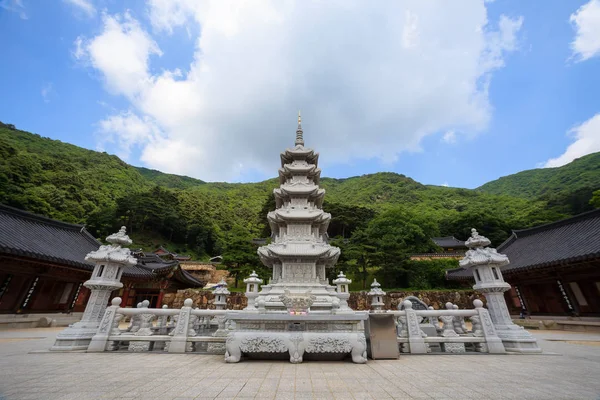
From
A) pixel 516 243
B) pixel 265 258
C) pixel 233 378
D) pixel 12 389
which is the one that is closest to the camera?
pixel 12 389

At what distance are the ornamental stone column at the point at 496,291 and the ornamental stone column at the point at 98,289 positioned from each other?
12459mm

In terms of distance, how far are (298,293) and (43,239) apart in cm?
1757

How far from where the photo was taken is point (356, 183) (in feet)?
292

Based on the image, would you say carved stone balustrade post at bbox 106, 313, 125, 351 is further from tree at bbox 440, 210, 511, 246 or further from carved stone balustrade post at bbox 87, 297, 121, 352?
tree at bbox 440, 210, 511, 246

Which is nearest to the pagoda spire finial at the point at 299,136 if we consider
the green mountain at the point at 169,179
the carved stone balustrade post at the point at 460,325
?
the carved stone balustrade post at the point at 460,325

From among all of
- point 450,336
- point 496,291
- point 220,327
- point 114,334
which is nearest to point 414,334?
point 450,336

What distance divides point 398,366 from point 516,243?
72.1 ft

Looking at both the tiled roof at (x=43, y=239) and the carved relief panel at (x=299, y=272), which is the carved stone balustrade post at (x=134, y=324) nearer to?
the carved relief panel at (x=299, y=272)

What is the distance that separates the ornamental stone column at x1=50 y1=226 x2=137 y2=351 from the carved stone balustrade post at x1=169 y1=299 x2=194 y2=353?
2.55 m

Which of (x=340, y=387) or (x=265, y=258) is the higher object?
(x=265, y=258)

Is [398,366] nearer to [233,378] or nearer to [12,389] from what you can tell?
Result: [233,378]

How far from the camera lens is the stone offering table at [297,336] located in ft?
21.1

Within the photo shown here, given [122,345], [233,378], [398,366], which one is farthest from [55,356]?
[398,366]

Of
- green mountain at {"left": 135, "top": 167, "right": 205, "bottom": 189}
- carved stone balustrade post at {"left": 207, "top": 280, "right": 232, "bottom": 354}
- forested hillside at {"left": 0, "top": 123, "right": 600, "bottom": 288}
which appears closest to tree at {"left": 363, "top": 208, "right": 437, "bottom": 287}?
forested hillside at {"left": 0, "top": 123, "right": 600, "bottom": 288}
